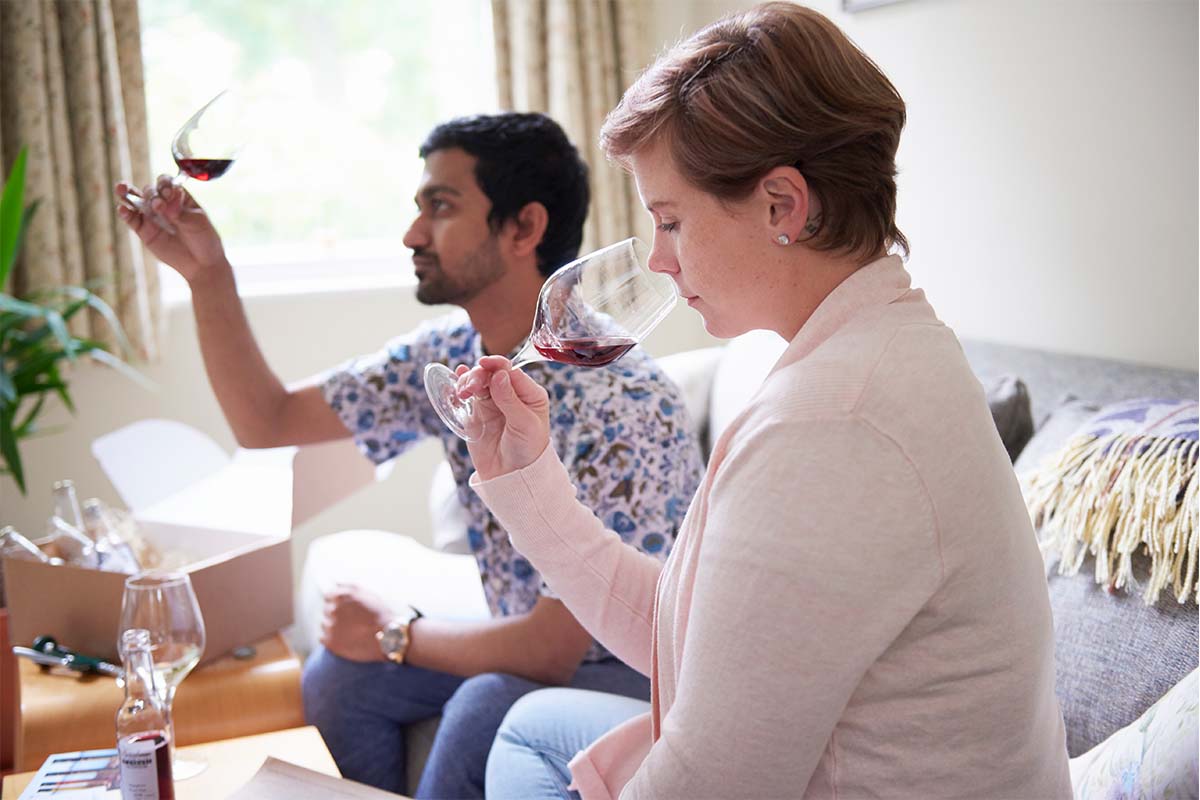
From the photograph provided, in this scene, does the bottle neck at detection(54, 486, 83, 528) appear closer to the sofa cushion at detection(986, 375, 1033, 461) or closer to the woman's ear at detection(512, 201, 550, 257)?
the woman's ear at detection(512, 201, 550, 257)

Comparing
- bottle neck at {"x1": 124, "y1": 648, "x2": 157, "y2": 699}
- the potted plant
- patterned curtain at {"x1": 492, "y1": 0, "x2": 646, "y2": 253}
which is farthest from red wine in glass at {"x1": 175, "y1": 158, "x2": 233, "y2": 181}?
patterned curtain at {"x1": 492, "y1": 0, "x2": 646, "y2": 253}

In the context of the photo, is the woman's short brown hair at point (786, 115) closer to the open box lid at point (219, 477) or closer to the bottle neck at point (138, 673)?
the bottle neck at point (138, 673)

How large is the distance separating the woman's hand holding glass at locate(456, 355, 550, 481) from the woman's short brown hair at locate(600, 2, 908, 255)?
1.03ft

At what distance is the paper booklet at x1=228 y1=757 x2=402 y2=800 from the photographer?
3.99 ft

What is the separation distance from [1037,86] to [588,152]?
1530 mm

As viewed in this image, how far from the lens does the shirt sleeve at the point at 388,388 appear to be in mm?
1986

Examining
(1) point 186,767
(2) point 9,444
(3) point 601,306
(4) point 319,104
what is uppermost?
(4) point 319,104

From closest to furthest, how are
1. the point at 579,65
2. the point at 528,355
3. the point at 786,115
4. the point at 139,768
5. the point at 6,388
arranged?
the point at 786,115
the point at 139,768
the point at 528,355
the point at 6,388
the point at 579,65

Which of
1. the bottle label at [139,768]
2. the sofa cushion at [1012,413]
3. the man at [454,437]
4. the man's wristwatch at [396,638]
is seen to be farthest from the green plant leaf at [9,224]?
the sofa cushion at [1012,413]

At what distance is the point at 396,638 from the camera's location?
1.84 metres

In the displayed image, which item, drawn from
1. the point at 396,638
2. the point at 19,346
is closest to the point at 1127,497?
the point at 396,638

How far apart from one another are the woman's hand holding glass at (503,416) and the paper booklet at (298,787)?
36 cm

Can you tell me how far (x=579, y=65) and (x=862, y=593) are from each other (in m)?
2.85

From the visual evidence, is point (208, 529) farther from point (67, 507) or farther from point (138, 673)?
point (138, 673)
